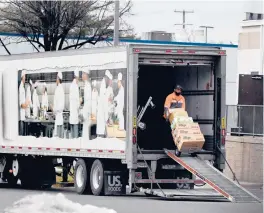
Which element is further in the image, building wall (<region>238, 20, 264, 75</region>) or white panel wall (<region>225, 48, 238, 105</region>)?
white panel wall (<region>225, 48, 238, 105</region>)

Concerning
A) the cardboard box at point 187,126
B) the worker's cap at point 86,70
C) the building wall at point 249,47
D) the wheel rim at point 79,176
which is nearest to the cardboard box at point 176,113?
the cardboard box at point 187,126

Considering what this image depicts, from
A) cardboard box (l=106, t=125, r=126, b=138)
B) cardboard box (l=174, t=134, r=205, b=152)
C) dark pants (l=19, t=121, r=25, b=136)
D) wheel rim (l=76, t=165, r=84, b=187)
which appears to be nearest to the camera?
cardboard box (l=174, t=134, r=205, b=152)

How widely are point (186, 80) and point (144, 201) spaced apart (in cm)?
403

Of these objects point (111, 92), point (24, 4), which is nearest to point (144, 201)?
point (111, 92)

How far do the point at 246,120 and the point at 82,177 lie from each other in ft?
27.9

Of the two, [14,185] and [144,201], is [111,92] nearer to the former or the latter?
[144,201]

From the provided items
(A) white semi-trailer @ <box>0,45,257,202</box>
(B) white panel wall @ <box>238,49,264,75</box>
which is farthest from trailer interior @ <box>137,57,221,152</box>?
(B) white panel wall @ <box>238,49,264,75</box>

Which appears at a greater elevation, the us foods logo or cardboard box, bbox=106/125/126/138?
cardboard box, bbox=106/125/126/138

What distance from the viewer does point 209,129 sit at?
24.5 metres

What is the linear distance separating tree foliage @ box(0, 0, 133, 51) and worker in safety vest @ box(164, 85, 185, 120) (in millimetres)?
19498

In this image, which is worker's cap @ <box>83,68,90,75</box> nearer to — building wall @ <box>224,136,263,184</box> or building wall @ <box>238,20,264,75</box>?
building wall @ <box>224,136,263,184</box>

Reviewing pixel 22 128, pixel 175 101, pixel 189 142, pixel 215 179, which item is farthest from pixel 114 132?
pixel 22 128

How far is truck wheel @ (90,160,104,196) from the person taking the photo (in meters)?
24.1

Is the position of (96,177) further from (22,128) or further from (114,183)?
(22,128)
